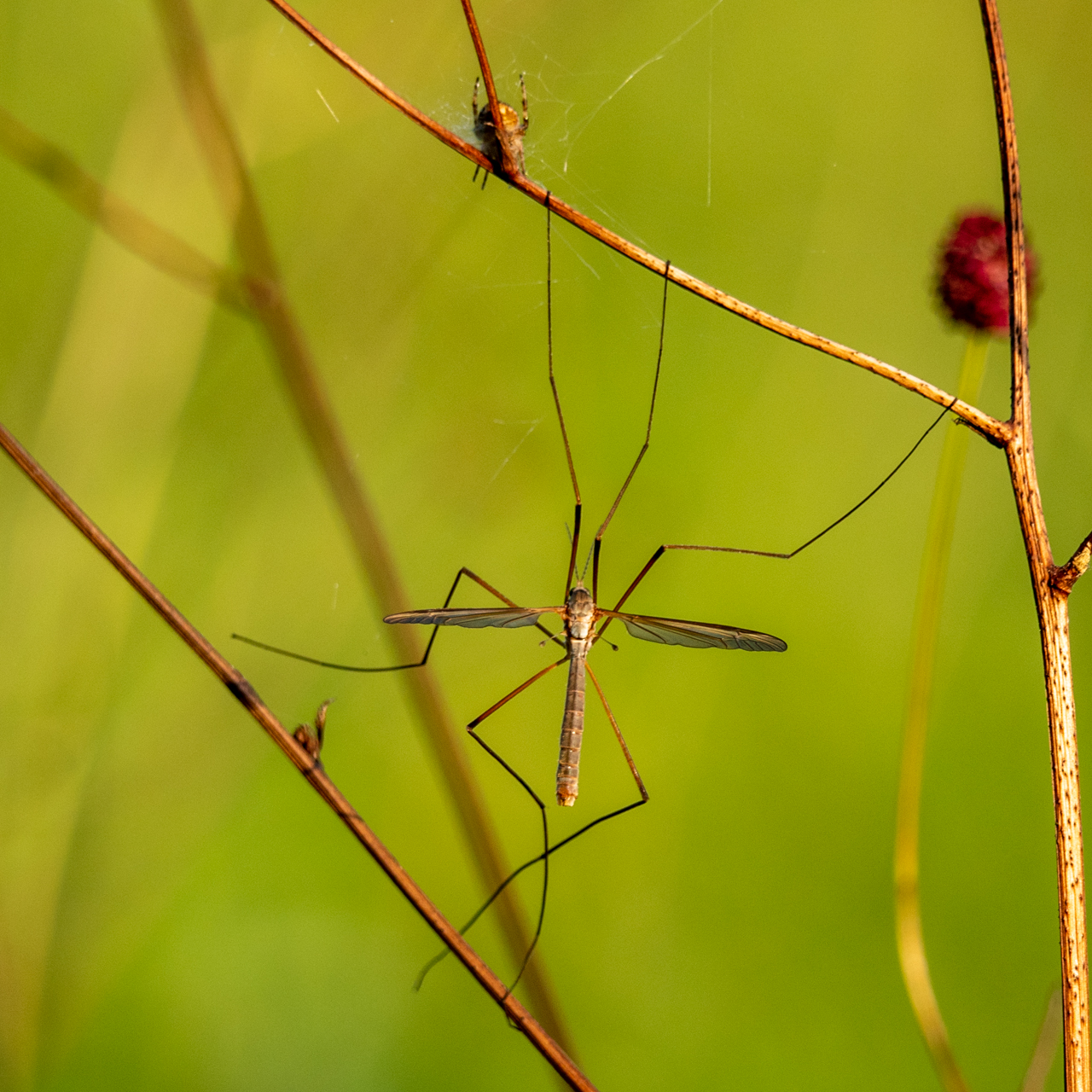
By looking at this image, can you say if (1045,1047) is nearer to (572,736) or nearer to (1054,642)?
(1054,642)

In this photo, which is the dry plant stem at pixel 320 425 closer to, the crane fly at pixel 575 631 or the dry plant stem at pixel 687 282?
the crane fly at pixel 575 631

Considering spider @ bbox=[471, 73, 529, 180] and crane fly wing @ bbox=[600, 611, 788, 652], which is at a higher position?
spider @ bbox=[471, 73, 529, 180]

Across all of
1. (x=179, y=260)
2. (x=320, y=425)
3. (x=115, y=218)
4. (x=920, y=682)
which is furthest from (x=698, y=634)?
(x=115, y=218)

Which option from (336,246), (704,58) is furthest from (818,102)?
(336,246)

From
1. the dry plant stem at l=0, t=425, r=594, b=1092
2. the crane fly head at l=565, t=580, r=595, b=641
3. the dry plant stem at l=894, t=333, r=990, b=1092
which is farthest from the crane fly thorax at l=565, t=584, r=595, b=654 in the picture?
the dry plant stem at l=0, t=425, r=594, b=1092

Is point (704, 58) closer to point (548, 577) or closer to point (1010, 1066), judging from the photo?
point (548, 577)

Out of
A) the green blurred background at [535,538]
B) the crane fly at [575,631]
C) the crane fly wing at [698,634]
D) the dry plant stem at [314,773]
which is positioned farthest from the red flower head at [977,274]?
the dry plant stem at [314,773]

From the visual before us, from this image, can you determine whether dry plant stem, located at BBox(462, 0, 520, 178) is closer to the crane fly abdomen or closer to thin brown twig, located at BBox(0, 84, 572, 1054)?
thin brown twig, located at BBox(0, 84, 572, 1054)
